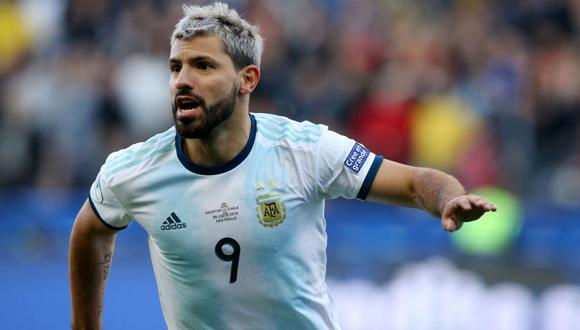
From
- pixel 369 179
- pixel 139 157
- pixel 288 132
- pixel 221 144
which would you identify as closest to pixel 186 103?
Answer: pixel 221 144

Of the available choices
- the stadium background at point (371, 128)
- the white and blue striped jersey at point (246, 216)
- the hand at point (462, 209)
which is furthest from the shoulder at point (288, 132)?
the stadium background at point (371, 128)

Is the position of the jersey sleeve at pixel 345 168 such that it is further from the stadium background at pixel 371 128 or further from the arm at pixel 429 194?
the stadium background at pixel 371 128

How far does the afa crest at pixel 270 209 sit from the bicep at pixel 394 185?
43 cm

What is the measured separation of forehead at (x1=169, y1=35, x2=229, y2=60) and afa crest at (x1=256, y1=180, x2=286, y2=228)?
27.7 inches

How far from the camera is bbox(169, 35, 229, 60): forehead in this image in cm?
548

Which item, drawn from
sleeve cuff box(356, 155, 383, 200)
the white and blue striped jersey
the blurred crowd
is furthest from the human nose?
the blurred crowd

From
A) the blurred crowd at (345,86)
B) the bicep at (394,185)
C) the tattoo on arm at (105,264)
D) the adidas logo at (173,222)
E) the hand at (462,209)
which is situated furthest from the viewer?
the blurred crowd at (345,86)

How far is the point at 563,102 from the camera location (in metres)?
12.0

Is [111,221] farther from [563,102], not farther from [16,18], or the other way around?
[16,18]

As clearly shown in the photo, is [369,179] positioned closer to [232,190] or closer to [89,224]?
[232,190]

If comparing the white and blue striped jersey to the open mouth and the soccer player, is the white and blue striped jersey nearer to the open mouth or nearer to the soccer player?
Answer: the soccer player

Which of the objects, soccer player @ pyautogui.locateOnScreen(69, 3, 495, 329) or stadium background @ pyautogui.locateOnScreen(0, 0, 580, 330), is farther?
stadium background @ pyautogui.locateOnScreen(0, 0, 580, 330)

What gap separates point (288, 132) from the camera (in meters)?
5.64

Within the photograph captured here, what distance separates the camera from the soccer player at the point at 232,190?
5465 millimetres
